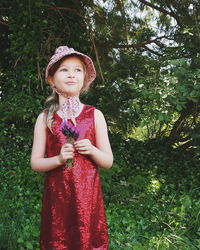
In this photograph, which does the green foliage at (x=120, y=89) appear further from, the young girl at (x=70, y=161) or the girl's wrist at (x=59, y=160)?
the girl's wrist at (x=59, y=160)

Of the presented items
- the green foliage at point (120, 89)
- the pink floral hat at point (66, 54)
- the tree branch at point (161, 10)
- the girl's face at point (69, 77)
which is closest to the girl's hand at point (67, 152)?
the girl's face at point (69, 77)

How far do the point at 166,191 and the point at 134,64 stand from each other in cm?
207

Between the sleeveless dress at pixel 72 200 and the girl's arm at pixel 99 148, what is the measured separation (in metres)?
0.04

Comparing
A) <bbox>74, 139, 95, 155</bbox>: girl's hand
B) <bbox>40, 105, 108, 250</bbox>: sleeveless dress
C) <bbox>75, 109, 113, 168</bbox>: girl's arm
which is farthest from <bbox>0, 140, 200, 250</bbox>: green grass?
Result: <bbox>74, 139, 95, 155</bbox>: girl's hand

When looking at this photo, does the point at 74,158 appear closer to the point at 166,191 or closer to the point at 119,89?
the point at 166,191

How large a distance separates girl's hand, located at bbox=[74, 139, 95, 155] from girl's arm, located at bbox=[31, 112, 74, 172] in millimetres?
41

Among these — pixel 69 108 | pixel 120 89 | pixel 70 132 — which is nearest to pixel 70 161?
pixel 70 132

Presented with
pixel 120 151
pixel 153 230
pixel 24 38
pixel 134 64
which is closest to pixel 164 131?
pixel 120 151

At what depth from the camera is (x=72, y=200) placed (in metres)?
2.04

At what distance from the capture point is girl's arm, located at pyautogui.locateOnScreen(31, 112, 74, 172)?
1.94m

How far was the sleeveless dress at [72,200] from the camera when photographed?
2041 millimetres

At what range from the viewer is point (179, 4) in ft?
19.4

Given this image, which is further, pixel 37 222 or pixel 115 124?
A: pixel 115 124

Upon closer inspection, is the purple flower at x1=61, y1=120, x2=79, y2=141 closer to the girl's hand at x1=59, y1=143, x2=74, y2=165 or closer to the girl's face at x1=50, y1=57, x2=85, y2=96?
the girl's hand at x1=59, y1=143, x2=74, y2=165
